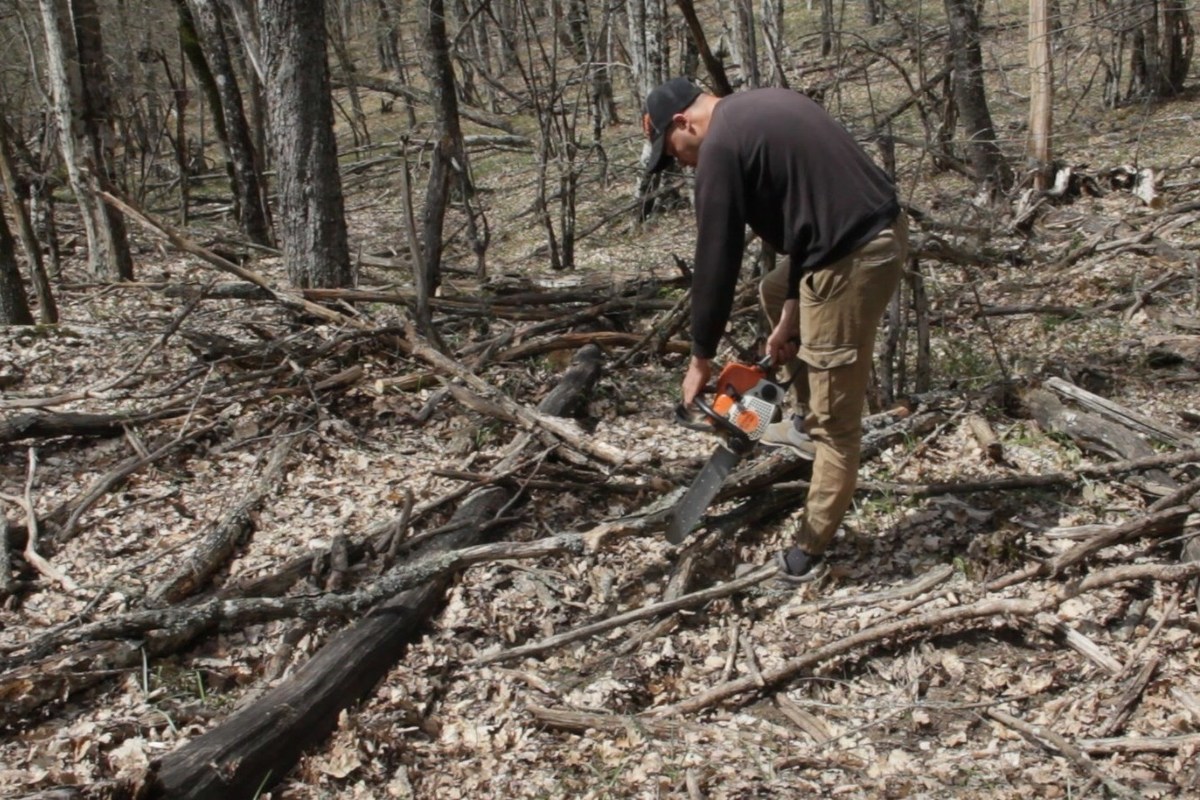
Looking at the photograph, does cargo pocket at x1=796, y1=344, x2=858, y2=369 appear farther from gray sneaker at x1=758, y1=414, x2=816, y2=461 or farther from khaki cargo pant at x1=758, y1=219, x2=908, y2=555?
gray sneaker at x1=758, y1=414, x2=816, y2=461

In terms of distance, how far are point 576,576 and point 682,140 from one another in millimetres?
1988

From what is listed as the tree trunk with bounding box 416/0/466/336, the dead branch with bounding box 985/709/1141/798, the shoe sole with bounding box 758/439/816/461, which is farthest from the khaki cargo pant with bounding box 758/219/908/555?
the tree trunk with bounding box 416/0/466/336

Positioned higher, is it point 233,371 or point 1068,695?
point 233,371

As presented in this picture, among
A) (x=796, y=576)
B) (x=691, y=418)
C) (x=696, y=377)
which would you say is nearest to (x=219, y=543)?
(x=691, y=418)

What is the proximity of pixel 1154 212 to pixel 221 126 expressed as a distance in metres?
9.81

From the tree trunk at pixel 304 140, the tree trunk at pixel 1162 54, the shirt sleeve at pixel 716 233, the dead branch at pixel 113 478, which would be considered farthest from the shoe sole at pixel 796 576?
the tree trunk at pixel 1162 54

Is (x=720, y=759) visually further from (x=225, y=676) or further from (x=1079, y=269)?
(x=1079, y=269)

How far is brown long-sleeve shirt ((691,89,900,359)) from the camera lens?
3.57 m

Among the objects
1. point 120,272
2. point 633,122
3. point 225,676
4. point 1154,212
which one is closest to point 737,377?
point 225,676

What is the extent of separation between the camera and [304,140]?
7133mm

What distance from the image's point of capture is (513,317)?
721 cm

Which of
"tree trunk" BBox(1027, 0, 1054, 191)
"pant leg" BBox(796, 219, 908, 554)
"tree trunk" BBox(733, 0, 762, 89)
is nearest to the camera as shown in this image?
"pant leg" BBox(796, 219, 908, 554)

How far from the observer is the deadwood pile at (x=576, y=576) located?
3486 millimetres

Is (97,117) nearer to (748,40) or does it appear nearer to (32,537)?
(32,537)
